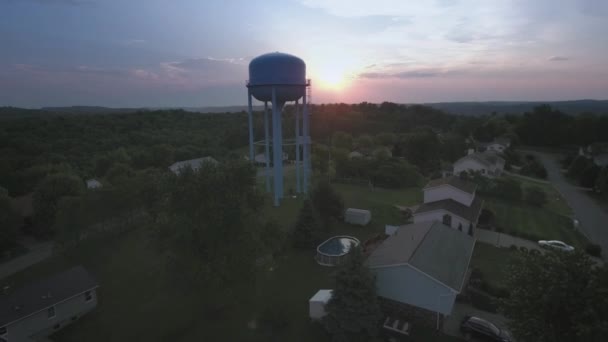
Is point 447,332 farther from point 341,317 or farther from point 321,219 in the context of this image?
point 321,219

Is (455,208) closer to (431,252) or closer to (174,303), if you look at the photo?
(431,252)

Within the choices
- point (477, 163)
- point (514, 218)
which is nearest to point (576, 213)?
point (514, 218)

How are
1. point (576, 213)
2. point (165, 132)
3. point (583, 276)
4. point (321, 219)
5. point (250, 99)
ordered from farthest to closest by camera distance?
1. point (165, 132)
2. point (576, 213)
3. point (250, 99)
4. point (321, 219)
5. point (583, 276)

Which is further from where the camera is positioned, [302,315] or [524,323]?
[302,315]

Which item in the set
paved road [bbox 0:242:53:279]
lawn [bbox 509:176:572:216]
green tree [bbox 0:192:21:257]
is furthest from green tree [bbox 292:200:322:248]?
lawn [bbox 509:176:572:216]

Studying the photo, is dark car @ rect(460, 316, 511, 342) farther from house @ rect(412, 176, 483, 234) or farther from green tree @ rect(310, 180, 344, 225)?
green tree @ rect(310, 180, 344, 225)
